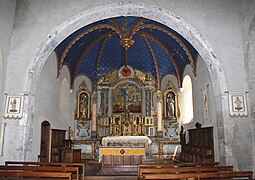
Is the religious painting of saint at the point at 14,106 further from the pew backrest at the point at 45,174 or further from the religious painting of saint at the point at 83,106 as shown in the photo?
the religious painting of saint at the point at 83,106

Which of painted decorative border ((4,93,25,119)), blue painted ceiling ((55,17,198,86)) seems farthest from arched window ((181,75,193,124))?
painted decorative border ((4,93,25,119))

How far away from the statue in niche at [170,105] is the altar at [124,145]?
2634 millimetres

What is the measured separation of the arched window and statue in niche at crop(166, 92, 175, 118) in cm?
61

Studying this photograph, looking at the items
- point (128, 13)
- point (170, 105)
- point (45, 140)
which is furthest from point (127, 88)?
point (128, 13)

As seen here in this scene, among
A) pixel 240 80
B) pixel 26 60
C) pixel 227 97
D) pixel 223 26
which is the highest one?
pixel 223 26

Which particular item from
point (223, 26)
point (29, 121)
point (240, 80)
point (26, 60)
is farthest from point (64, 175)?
point (223, 26)

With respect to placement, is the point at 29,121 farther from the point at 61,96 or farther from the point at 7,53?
the point at 61,96

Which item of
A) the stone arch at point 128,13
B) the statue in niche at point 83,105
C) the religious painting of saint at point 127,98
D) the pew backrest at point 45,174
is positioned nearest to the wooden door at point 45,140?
the stone arch at point 128,13

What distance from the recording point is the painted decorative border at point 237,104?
8352 millimetres

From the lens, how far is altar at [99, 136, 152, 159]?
11500 mm

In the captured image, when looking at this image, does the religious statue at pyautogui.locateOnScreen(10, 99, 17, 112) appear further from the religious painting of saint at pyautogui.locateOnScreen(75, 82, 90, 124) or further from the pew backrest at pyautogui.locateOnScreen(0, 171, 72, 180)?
A: the religious painting of saint at pyautogui.locateOnScreen(75, 82, 90, 124)

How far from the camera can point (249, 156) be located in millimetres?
8102

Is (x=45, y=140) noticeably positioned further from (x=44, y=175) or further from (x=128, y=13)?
(x=128, y=13)

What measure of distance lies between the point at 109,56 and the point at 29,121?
862 centimetres
